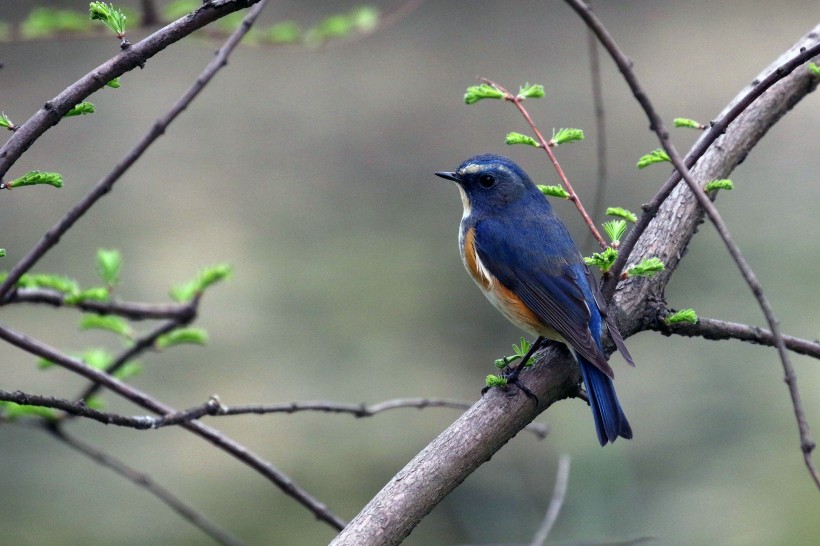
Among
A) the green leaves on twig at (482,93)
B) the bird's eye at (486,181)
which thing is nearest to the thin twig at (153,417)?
the green leaves on twig at (482,93)

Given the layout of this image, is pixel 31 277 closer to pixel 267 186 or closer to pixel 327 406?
pixel 327 406

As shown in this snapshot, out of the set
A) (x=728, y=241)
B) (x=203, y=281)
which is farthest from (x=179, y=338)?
(x=728, y=241)

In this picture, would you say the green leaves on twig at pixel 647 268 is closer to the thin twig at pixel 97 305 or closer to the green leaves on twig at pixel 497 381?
the green leaves on twig at pixel 497 381

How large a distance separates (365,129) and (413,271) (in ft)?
8.49

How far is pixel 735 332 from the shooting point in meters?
2.52

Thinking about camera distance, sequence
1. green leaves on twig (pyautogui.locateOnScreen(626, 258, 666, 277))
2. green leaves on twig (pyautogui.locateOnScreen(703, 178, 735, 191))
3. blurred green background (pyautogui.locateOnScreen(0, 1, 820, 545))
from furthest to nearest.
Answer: blurred green background (pyautogui.locateOnScreen(0, 1, 820, 545)) → green leaves on twig (pyautogui.locateOnScreen(703, 178, 735, 191)) → green leaves on twig (pyautogui.locateOnScreen(626, 258, 666, 277))

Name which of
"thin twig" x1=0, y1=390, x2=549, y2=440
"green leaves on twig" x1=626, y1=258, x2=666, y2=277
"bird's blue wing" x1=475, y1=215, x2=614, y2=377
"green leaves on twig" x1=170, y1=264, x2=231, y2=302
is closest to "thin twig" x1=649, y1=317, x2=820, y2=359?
"green leaves on twig" x1=626, y1=258, x2=666, y2=277

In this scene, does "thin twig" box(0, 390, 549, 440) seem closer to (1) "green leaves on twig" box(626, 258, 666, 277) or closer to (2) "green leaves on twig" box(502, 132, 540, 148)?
(1) "green leaves on twig" box(626, 258, 666, 277)

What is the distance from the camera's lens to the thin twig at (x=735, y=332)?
246cm

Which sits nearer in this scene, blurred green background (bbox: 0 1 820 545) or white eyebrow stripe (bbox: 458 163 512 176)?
white eyebrow stripe (bbox: 458 163 512 176)

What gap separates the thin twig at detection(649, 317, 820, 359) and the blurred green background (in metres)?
0.73

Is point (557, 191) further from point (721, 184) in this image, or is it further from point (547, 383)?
point (547, 383)

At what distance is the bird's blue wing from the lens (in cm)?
296

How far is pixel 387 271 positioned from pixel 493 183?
463 cm
